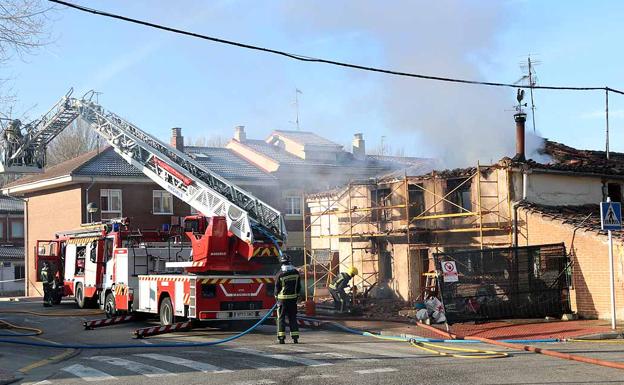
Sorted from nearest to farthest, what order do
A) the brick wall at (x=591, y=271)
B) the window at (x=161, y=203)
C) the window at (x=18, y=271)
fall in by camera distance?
the brick wall at (x=591, y=271) → the window at (x=161, y=203) → the window at (x=18, y=271)

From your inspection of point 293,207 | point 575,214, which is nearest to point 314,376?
point 575,214

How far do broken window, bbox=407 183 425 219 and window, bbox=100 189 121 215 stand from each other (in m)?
20.7

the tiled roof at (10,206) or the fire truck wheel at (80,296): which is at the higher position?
the tiled roof at (10,206)

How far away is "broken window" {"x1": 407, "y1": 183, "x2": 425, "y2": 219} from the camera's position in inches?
933

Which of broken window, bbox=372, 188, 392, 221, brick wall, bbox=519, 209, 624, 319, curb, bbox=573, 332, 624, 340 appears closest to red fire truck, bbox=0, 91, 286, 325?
broken window, bbox=372, 188, 392, 221

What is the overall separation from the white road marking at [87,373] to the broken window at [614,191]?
1760cm

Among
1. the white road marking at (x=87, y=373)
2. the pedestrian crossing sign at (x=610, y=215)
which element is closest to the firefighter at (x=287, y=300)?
the white road marking at (x=87, y=373)

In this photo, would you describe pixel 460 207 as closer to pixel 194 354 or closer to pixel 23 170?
→ pixel 194 354

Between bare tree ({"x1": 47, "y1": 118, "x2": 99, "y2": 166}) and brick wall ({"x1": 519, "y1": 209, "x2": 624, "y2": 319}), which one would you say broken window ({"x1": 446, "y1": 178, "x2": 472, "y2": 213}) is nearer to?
brick wall ({"x1": 519, "y1": 209, "x2": 624, "y2": 319})

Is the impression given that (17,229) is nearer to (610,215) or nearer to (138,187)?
(138,187)

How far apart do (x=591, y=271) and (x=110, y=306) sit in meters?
12.7

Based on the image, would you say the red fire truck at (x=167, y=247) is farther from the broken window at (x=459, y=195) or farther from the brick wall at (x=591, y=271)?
the brick wall at (x=591, y=271)

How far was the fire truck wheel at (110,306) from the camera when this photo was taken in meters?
20.8

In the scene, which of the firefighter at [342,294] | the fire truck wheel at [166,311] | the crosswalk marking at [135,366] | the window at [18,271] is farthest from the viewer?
the window at [18,271]
